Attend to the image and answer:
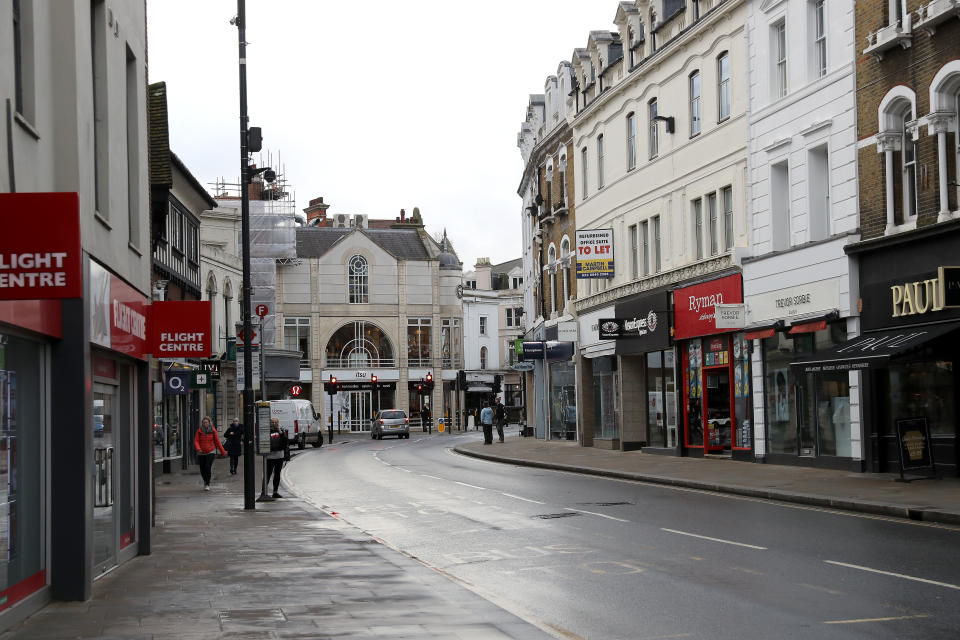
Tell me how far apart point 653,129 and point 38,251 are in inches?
1186

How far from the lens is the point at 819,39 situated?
85.7ft

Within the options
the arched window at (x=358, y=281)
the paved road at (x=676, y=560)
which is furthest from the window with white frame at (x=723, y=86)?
the arched window at (x=358, y=281)

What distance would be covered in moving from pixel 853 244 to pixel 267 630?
1790cm

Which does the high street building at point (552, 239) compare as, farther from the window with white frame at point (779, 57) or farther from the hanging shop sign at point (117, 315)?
the hanging shop sign at point (117, 315)

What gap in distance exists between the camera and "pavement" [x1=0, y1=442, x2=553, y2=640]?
906cm

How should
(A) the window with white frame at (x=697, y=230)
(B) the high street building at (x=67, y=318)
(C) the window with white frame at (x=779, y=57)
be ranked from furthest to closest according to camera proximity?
(A) the window with white frame at (x=697, y=230) < (C) the window with white frame at (x=779, y=57) < (B) the high street building at (x=67, y=318)

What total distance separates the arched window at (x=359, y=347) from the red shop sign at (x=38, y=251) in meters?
76.8

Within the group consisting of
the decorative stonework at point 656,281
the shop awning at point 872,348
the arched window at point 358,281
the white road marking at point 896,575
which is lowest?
the white road marking at point 896,575

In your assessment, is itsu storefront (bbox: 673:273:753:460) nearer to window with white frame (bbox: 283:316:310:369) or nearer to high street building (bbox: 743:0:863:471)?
high street building (bbox: 743:0:863:471)

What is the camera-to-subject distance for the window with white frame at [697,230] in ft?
107

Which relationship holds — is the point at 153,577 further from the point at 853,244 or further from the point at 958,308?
the point at 853,244

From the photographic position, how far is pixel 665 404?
116ft

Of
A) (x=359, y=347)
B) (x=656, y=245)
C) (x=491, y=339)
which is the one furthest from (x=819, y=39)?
(x=491, y=339)

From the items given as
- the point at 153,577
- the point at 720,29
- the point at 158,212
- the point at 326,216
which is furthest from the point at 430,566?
the point at 326,216
